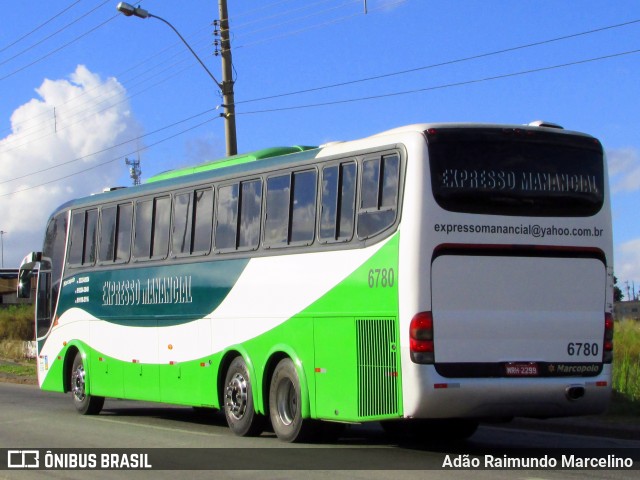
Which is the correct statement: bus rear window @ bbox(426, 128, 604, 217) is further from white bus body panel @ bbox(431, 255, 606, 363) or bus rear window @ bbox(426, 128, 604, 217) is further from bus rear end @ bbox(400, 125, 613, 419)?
white bus body panel @ bbox(431, 255, 606, 363)

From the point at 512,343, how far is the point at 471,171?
191 centimetres

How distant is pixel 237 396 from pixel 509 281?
4719 mm

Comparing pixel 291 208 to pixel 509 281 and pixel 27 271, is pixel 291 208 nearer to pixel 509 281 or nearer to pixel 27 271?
pixel 509 281

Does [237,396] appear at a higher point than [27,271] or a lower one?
lower

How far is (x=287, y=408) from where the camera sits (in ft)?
47.1

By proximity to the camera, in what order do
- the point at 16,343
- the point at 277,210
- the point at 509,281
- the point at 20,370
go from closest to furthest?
the point at 509,281 → the point at 277,210 → the point at 20,370 → the point at 16,343

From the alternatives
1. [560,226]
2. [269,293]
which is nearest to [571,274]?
[560,226]

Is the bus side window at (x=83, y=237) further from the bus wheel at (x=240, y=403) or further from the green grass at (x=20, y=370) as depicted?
the green grass at (x=20, y=370)

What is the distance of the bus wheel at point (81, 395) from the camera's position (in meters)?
19.7

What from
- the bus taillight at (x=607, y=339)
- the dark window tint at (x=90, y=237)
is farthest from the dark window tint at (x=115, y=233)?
the bus taillight at (x=607, y=339)

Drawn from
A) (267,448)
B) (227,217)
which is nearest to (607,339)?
(267,448)

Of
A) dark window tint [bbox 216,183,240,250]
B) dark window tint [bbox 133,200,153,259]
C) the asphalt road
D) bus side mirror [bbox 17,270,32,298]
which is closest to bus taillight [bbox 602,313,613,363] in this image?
the asphalt road

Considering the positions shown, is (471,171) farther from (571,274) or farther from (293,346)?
(293,346)

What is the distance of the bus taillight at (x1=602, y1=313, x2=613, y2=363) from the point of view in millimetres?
12719
